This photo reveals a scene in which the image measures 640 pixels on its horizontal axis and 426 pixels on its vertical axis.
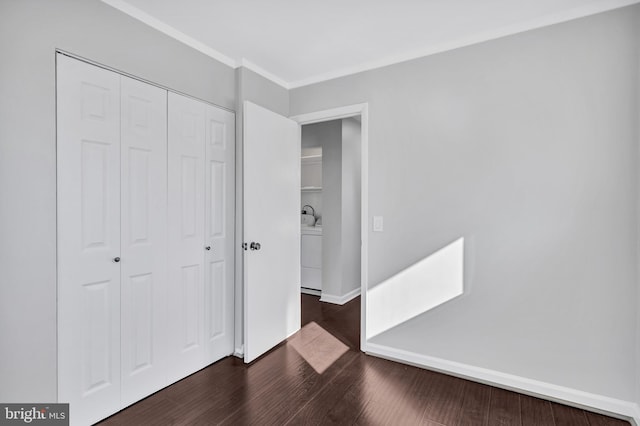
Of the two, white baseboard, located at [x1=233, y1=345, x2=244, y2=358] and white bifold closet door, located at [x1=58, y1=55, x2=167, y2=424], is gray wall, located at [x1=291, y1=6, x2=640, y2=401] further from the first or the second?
white bifold closet door, located at [x1=58, y1=55, x2=167, y2=424]

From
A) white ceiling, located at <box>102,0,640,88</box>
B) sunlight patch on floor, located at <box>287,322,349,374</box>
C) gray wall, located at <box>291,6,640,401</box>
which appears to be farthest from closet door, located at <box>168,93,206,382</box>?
gray wall, located at <box>291,6,640,401</box>

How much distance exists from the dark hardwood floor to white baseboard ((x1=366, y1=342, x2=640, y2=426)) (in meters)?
0.05

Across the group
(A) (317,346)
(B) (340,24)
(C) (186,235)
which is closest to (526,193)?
(B) (340,24)

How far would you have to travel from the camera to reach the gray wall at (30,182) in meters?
1.56

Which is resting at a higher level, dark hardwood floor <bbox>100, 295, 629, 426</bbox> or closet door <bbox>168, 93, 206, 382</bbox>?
closet door <bbox>168, 93, 206, 382</bbox>

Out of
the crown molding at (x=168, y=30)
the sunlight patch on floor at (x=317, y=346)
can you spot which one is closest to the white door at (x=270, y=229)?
the sunlight patch on floor at (x=317, y=346)

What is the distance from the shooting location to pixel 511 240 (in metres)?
2.27

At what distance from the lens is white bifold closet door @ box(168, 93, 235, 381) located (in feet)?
7.66

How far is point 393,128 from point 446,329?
5.29ft

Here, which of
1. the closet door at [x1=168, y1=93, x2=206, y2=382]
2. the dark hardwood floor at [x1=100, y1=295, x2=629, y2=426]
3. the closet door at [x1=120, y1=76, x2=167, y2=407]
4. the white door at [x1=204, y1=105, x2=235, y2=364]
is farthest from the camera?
the white door at [x1=204, y1=105, x2=235, y2=364]

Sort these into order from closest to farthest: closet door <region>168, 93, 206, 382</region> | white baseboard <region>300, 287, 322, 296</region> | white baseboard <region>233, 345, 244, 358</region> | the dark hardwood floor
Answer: the dark hardwood floor, closet door <region>168, 93, 206, 382</region>, white baseboard <region>233, 345, 244, 358</region>, white baseboard <region>300, 287, 322, 296</region>

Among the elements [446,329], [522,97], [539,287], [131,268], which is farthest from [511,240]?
[131,268]

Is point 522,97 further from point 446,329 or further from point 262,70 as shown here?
point 262,70
